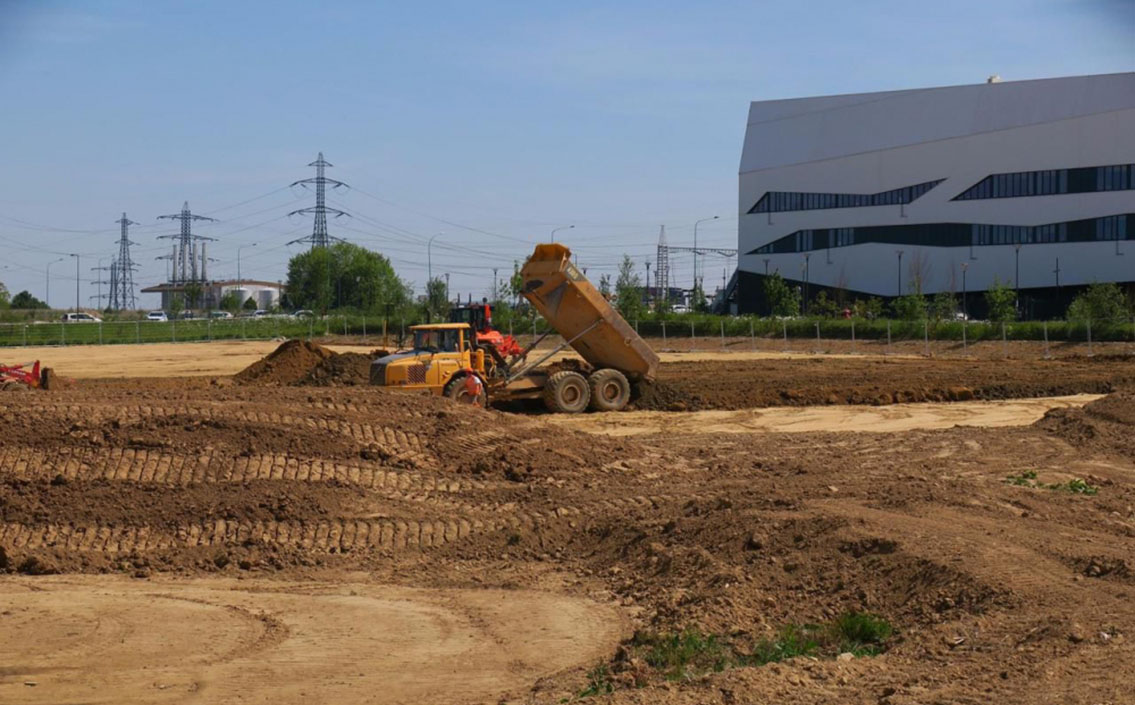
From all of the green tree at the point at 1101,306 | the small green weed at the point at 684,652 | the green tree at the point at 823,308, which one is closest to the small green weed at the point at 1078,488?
the small green weed at the point at 684,652

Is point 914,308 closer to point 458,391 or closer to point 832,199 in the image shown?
point 832,199

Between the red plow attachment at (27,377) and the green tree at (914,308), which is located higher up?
the green tree at (914,308)

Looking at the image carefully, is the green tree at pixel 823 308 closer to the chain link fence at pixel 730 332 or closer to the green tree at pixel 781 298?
the green tree at pixel 781 298

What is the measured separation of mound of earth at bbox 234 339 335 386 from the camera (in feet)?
106

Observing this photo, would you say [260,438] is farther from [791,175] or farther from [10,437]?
[791,175]

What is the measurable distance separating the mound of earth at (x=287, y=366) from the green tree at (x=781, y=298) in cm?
4099

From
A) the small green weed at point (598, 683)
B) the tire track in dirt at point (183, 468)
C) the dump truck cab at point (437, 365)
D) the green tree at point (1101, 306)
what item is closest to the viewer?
the small green weed at point (598, 683)

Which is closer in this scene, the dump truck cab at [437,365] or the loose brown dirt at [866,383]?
the dump truck cab at [437,365]

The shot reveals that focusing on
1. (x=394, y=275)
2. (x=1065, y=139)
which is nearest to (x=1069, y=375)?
(x=1065, y=139)

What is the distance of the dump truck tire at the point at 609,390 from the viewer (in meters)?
25.6

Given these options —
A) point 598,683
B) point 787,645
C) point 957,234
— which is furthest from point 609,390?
point 957,234

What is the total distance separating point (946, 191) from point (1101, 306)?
2431cm

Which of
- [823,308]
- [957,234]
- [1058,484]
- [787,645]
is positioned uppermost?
[957,234]

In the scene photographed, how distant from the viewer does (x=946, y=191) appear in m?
74.4
